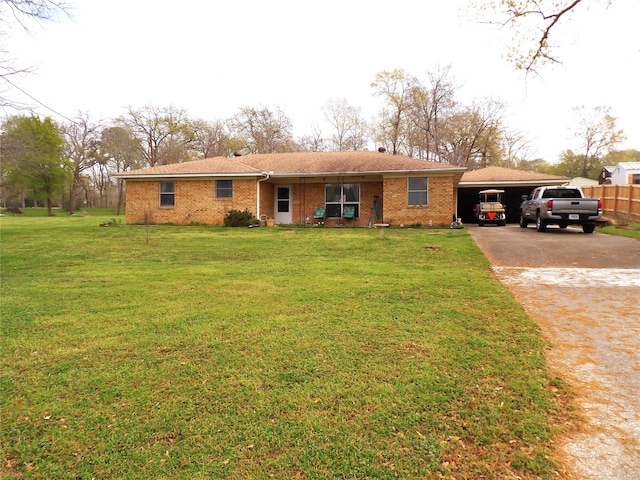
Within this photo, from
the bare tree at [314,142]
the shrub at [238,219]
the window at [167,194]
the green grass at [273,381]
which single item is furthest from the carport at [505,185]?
the bare tree at [314,142]

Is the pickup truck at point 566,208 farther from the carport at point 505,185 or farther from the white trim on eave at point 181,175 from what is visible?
the white trim on eave at point 181,175

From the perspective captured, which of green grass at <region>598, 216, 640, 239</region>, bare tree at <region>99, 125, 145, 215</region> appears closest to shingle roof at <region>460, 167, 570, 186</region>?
green grass at <region>598, 216, 640, 239</region>

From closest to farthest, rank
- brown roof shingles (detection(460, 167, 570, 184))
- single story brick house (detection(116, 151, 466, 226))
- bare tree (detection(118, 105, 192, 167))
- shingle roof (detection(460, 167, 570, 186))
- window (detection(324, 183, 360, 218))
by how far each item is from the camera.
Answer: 1. single story brick house (detection(116, 151, 466, 226))
2. window (detection(324, 183, 360, 218))
3. shingle roof (detection(460, 167, 570, 186))
4. brown roof shingles (detection(460, 167, 570, 184))
5. bare tree (detection(118, 105, 192, 167))

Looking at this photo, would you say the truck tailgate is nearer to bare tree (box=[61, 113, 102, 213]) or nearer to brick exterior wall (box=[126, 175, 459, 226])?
brick exterior wall (box=[126, 175, 459, 226])

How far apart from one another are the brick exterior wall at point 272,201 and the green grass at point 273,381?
432 inches

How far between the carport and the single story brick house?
5129 millimetres

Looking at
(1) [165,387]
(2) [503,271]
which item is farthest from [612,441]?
(2) [503,271]

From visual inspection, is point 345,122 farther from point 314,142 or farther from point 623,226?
point 623,226

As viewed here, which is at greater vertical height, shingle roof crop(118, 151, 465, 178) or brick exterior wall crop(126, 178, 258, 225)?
shingle roof crop(118, 151, 465, 178)

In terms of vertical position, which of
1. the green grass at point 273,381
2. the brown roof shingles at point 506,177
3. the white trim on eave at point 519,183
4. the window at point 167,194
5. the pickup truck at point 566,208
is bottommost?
the green grass at point 273,381

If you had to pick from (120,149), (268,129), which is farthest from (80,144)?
(268,129)

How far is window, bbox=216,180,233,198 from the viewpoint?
18062 mm

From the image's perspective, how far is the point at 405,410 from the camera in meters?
2.57

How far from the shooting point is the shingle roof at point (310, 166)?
17.0 m
